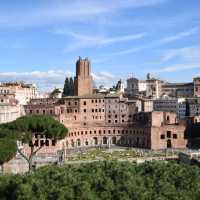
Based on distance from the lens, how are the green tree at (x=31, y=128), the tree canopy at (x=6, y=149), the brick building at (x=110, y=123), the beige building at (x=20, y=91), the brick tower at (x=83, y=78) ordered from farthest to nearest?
the beige building at (x=20, y=91) < the brick tower at (x=83, y=78) < the brick building at (x=110, y=123) < the green tree at (x=31, y=128) < the tree canopy at (x=6, y=149)

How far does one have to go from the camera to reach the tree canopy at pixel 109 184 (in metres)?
23.0

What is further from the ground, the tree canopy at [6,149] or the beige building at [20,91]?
the beige building at [20,91]

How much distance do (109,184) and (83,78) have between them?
6266cm

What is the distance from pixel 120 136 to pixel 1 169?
35.0 m

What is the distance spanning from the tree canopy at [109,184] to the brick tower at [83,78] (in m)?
58.6

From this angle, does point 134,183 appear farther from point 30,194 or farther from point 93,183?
point 30,194

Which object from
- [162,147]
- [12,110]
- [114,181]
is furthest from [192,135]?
[114,181]

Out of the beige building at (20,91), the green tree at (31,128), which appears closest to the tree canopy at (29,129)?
the green tree at (31,128)

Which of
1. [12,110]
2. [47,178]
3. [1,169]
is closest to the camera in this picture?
[47,178]

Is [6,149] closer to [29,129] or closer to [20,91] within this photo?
[29,129]

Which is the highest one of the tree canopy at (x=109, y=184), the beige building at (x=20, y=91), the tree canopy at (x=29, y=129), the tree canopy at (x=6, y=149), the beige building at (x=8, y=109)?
the beige building at (x=20, y=91)

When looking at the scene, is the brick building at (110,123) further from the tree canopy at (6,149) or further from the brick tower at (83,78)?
the tree canopy at (6,149)

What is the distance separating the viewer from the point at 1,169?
41.2m

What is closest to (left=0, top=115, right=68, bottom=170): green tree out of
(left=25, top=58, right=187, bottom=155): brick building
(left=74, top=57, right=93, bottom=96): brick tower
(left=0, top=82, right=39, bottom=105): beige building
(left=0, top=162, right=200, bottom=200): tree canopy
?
(left=0, top=162, right=200, bottom=200): tree canopy
